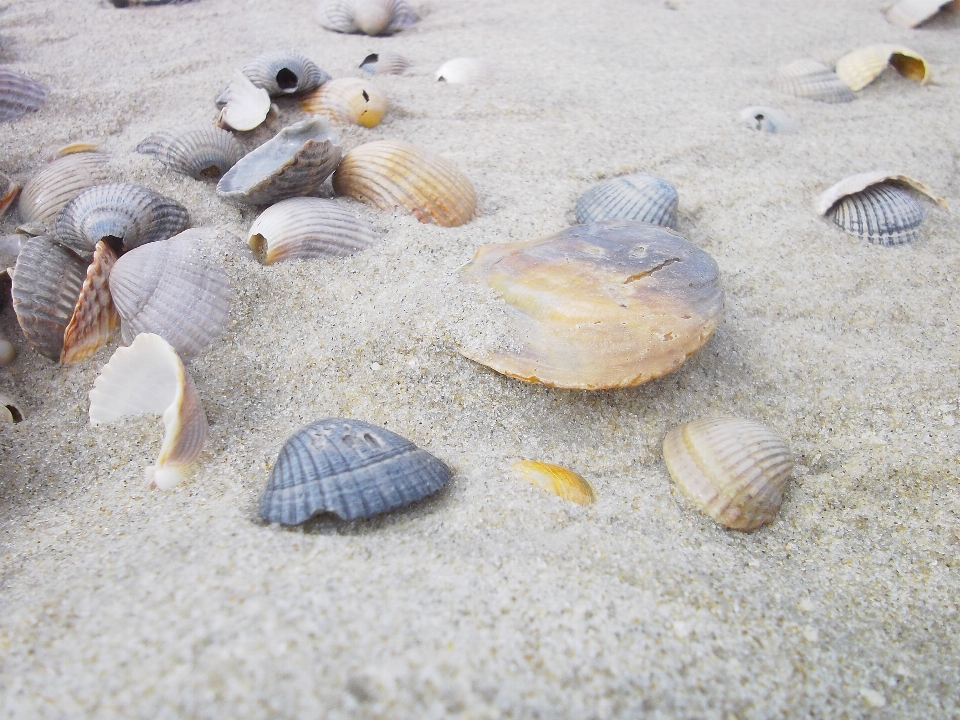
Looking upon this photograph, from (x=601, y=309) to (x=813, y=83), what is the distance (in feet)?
11.1

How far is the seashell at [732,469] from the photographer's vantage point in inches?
70.6

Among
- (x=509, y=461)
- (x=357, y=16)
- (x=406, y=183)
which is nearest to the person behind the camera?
(x=509, y=461)

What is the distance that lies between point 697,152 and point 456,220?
1639 millimetres

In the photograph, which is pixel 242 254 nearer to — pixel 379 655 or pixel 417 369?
pixel 417 369

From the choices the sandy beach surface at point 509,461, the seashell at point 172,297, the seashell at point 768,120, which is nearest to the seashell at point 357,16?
the sandy beach surface at point 509,461

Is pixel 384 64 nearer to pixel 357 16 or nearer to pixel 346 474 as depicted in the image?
pixel 357 16

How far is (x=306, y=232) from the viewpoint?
2.42 metres

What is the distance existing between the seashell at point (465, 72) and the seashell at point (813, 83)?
2.07 meters

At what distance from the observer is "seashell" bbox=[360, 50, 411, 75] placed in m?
4.00

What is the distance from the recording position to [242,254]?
242cm

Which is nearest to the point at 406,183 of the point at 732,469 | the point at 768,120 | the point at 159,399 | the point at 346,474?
the point at 159,399

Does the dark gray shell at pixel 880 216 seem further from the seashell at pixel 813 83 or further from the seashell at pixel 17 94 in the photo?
the seashell at pixel 17 94

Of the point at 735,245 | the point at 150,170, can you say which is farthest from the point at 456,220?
the point at 150,170

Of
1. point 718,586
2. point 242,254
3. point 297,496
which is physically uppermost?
point 242,254
